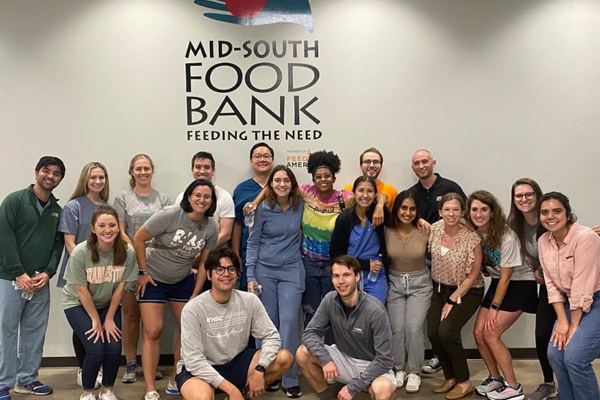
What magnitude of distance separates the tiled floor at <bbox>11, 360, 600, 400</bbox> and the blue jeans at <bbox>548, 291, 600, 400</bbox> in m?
0.67

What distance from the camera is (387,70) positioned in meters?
4.37

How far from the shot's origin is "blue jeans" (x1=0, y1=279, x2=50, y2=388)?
11.9ft

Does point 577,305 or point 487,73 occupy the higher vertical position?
point 487,73

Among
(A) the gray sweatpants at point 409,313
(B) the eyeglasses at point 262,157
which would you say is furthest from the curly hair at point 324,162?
(A) the gray sweatpants at point 409,313

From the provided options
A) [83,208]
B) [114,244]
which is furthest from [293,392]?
[83,208]

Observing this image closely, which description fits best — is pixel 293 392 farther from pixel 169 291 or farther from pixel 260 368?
pixel 169 291

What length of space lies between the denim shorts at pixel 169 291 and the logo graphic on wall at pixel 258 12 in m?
2.13

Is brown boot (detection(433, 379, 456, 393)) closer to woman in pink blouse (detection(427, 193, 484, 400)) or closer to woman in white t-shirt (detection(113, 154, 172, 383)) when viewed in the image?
woman in pink blouse (detection(427, 193, 484, 400))

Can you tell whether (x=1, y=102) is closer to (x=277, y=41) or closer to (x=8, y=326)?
(x=8, y=326)

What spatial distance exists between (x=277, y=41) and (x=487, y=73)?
5.74 ft

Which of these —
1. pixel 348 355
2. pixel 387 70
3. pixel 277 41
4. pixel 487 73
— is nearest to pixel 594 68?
pixel 487 73

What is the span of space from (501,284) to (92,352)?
2.69 meters

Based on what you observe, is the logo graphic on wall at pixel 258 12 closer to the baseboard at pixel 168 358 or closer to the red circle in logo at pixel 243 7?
the red circle in logo at pixel 243 7

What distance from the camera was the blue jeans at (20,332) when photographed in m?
3.64
